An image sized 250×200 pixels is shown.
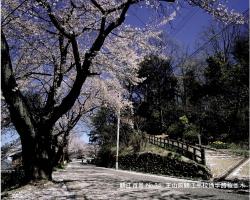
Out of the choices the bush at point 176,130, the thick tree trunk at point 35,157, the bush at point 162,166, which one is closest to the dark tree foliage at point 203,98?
the bush at point 176,130

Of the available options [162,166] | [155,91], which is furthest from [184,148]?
[155,91]

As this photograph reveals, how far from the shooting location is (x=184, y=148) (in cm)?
2475

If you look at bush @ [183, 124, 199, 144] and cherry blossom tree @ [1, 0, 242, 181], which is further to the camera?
bush @ [183, 124, 199, 144]

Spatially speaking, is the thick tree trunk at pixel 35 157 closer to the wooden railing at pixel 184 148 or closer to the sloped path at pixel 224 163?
the sloped path at pixel 224 163

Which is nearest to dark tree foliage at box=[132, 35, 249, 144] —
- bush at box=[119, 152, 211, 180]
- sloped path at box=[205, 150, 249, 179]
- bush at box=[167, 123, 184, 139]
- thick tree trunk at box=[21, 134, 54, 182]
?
bush at box=[167, 123, 184, 139]

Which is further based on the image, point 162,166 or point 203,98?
point 203,98

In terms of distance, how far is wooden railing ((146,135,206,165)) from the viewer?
2148cm

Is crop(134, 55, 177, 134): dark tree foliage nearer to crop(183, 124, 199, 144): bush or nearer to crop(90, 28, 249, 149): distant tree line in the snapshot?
crop(90, 28, 249, 149): distant tree line

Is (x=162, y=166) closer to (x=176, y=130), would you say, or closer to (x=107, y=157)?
(x=176, y=130)

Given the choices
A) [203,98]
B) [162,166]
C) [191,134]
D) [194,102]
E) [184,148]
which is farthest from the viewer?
[194,102]

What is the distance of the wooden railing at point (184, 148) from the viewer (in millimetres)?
21477

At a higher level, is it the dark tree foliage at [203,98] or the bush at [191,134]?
the dark tree foliage at [203,98]

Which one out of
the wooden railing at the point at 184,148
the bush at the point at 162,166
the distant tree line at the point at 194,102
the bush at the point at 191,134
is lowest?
the bush at the point at 162,166

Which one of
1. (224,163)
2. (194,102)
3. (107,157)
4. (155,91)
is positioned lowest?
(224,163)
